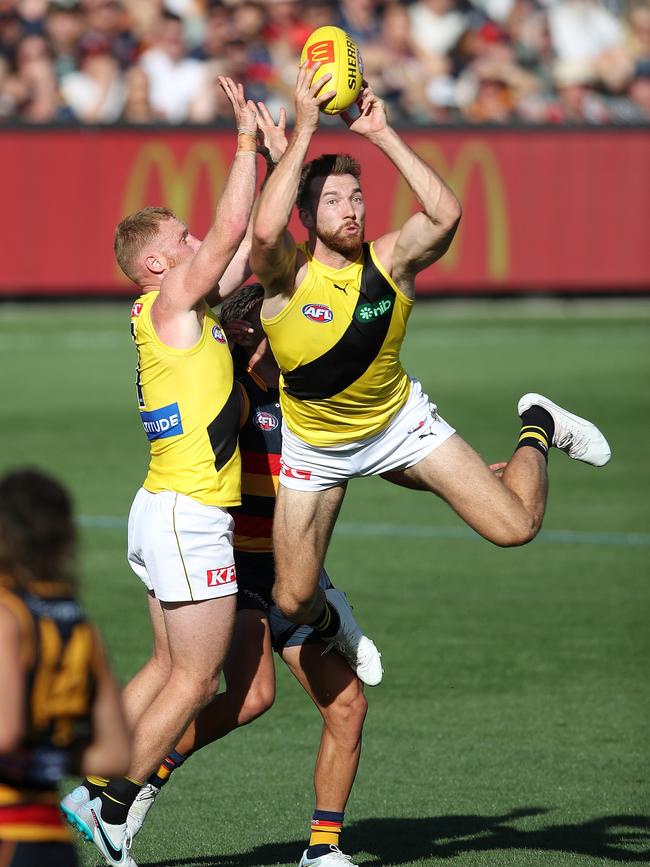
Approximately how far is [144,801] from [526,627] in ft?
12.9

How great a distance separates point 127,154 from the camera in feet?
73.4

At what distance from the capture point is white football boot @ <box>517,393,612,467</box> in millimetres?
7461

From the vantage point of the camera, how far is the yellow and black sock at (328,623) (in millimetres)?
6207

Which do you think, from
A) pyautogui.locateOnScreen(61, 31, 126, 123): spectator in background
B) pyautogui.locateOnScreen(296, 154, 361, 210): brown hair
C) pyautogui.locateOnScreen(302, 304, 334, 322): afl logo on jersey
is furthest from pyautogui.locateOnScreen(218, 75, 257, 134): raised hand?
pyautogui.locateOnScreen(61, 31, 126, 123): spectator in background

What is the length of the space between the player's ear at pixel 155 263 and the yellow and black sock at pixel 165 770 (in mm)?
1934

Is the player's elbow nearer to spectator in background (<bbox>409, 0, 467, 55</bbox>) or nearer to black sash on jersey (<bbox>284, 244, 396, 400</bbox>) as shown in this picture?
black sash on jersey (<bbox>284, 244, 396, 400</bbox>)

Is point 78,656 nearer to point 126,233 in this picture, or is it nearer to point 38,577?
point 38,577

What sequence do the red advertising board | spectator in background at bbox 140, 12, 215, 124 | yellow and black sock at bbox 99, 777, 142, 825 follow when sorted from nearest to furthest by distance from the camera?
yellow and black sock at bbox 99, 777, 142, 825 → the red advertising board → spectator in background at bbox 140, 12, 215, 124

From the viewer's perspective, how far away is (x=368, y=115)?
20.8 feet

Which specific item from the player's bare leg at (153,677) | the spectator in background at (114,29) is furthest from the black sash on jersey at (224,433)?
the spectator in background at (114,29)

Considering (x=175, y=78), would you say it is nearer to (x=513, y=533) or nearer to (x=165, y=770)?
(x=513, y=533)

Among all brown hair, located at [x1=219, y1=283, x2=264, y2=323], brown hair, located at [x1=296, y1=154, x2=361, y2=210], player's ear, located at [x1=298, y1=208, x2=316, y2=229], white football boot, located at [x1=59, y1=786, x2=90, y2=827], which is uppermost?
→ brown hair, located at [x1=296, y1=154, x2=361, y2=210]

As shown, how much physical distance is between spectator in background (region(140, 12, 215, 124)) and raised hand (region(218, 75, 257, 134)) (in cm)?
1691

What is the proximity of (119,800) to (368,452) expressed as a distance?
1.81m
